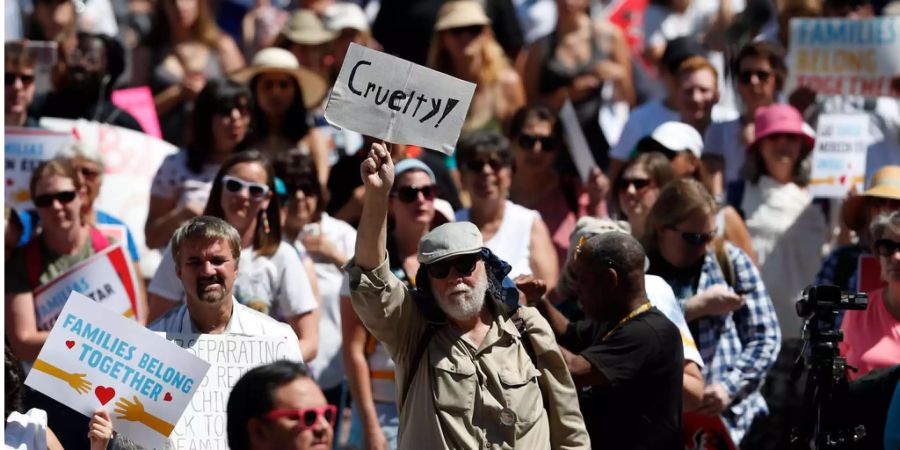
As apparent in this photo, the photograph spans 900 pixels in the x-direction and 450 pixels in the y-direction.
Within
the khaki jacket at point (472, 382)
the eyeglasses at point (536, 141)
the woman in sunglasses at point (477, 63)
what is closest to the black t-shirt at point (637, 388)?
the khaki jacket at point (472, 382)

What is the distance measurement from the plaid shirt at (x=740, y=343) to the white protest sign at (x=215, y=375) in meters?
2.22

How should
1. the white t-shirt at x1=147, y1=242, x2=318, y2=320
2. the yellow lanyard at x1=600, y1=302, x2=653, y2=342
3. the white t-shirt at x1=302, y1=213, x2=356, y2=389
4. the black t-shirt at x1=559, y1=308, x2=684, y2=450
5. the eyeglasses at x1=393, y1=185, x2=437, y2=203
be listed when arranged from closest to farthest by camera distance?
the black t-shirt at x1=559, y1=308, x2=684, y2=450
the yellow lanyard at x1=600, y1=302, x2=653, y2=342
the white t-shirt at x1=147, y1=242, x2=318, y2=320
the eyeglasses at x1=393, y1=185, x2=437, y2=203
the white t-shirt at x1=302, y1=213, x2=356, y2=389

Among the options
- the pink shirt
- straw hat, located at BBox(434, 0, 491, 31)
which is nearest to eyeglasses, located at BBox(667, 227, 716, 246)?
the pink shirt

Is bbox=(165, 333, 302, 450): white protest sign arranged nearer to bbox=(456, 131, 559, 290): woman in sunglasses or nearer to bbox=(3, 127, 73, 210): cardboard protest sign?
bbox=(456, 131, 559, 290): woman in sunglasses

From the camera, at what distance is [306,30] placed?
11617 mm

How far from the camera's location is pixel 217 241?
22.4 feet

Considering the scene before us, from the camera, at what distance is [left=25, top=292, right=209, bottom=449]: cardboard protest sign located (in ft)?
20.2

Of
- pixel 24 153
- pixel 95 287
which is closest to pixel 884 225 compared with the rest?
pixel 95 287

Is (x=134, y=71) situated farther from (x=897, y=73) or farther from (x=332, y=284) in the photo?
(x=897, y=73)

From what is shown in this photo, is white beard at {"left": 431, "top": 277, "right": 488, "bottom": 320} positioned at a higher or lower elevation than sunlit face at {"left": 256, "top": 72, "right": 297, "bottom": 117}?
lower

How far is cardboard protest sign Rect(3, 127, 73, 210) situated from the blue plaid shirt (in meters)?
3.50

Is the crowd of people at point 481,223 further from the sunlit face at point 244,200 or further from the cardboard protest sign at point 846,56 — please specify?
the cardboard protest sign at point 846,56

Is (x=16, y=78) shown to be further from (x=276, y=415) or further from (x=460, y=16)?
(x=276, y=415)

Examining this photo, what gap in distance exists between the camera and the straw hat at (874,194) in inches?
350
